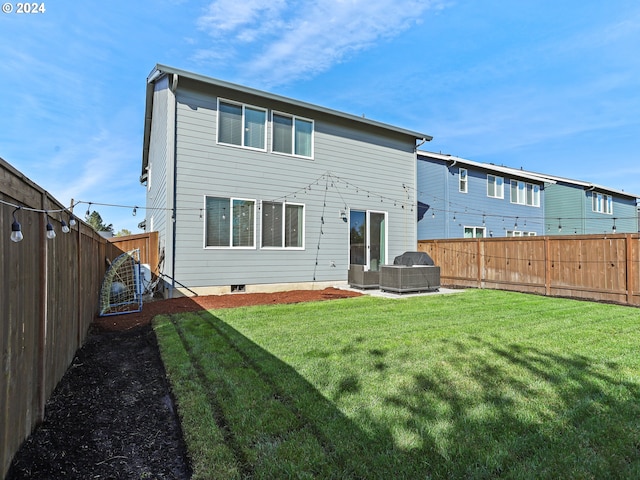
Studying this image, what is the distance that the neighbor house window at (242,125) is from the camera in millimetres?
8883

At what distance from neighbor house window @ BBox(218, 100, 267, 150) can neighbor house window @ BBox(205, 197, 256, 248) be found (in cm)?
161

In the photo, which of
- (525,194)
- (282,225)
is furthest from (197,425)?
(525,194)

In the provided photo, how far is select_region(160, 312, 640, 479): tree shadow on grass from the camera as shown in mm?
1958

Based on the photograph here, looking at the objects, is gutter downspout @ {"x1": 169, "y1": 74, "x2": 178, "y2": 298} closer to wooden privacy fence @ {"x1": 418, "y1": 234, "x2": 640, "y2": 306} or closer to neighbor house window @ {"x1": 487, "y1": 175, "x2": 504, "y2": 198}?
wooden privacy fence @ {"x1": 418, "y1": 234, "x2": 640, "y2": 306}

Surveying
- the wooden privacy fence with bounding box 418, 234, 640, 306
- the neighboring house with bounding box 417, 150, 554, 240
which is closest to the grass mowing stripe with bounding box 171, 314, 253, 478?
the wooden privacy fence with bounding box 418, 234, 640, 306

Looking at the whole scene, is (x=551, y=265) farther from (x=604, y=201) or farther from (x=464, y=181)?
(x=604, y=201)

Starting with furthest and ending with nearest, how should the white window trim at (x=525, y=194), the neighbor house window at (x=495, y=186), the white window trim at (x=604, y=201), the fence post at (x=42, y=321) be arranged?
the white window trim at (x=604, y=201), the white window trim at (x=525, y=194), the neighbor house window at (x=495, y=186), the fence post at (x=42, y=321)

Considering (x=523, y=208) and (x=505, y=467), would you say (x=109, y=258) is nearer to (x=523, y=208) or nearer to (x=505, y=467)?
(x=505, y=467)

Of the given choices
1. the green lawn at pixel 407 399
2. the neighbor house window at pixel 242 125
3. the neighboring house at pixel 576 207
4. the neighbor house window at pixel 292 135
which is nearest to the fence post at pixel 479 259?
the green lawn at pixel 407 399

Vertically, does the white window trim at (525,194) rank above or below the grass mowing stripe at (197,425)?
above

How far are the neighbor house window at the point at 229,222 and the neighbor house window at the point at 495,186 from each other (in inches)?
532

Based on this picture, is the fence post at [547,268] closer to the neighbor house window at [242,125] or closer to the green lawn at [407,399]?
the green lawn at [407,399]

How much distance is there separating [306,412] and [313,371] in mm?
835

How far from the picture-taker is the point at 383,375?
3338 mm
